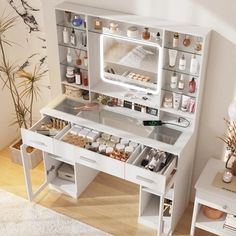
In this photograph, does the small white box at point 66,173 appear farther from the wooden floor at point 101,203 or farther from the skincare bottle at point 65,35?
the skincare bottle at point 65,35

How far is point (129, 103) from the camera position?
12.8 ft

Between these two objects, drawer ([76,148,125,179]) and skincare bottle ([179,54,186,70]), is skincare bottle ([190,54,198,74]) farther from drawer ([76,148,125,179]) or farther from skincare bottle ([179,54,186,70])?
drawer ([76,148,125,179])

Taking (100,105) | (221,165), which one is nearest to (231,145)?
(221,165)

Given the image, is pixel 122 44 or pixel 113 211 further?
pixel 113 211

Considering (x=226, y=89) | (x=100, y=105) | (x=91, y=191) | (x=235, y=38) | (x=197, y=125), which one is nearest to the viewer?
(x=235, y=38)

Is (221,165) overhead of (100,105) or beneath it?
beneath

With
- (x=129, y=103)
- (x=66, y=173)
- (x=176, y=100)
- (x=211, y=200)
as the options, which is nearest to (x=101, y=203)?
(x=66, y=173)

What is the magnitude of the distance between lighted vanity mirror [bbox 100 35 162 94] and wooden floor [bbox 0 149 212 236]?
3.51 ft

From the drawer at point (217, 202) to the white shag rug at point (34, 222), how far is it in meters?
0.91

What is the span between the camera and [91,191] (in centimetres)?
433

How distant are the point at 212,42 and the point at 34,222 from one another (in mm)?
2127

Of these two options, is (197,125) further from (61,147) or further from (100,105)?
(61,147)

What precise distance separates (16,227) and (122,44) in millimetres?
1797

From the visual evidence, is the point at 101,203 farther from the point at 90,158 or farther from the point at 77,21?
the point at 77,21
